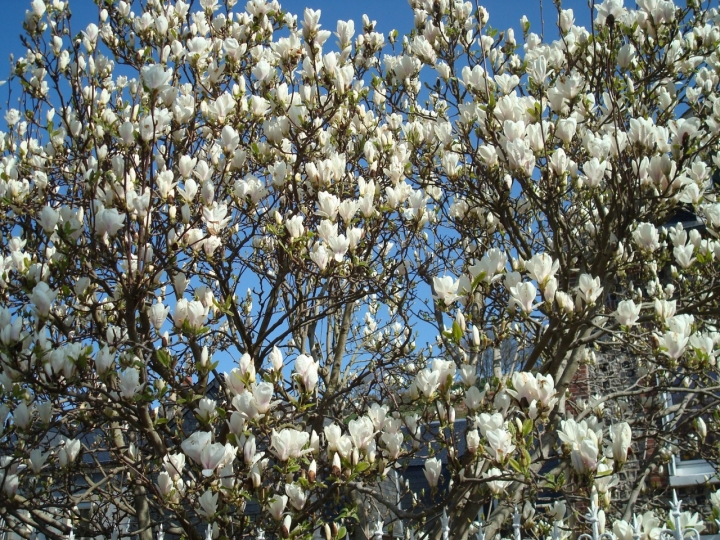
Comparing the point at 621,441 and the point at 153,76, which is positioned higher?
the point at 153,76

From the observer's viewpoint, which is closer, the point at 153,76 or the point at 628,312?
the point at 628,312

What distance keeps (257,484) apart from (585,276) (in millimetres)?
1688

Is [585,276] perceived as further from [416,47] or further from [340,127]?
[416,47]

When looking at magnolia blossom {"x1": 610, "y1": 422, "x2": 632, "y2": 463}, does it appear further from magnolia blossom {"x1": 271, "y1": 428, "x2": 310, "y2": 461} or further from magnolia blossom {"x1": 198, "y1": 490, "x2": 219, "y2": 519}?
magnolia blossom {"x1": 198, "y1": 490, "x2": 219, "y2": 519}

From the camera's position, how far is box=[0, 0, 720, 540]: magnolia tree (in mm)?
2709

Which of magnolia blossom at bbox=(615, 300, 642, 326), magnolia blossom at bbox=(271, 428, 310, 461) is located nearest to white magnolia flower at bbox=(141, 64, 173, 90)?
magnolia blossom at bbox=(271, 428, 310, 461)

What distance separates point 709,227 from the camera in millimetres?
3146

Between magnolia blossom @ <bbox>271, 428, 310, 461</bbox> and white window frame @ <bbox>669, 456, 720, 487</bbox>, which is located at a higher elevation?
magnolia blossom @ <bbox>271, 428, 310, 461</bbox>

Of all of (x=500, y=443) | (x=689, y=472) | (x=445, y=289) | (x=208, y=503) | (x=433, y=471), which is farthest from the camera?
(x=689, y=472)

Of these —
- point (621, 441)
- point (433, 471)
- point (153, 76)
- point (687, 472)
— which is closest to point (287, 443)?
point (433, 471)

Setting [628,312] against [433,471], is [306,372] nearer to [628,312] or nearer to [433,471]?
[433,471]

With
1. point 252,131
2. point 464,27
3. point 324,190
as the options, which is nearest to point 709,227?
point 324,190

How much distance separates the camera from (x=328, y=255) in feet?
10.4

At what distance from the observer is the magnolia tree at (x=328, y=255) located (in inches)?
107
